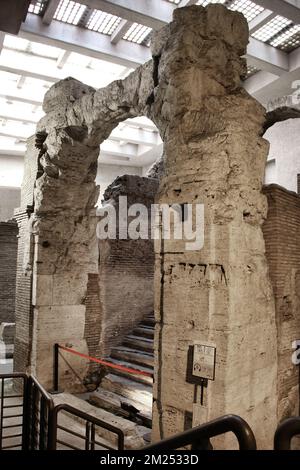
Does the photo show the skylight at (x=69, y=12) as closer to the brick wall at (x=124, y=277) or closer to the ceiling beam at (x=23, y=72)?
the ceiling beam at (x=23, y=72)

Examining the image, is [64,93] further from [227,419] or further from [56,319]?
[227,419]

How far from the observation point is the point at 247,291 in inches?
153

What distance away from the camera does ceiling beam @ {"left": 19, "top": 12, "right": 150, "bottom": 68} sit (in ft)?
27.8

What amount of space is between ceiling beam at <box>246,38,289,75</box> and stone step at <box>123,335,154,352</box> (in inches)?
272

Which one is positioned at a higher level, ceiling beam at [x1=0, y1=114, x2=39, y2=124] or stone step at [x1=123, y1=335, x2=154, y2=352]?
ceiling beam at [x1=0, y1=114, x2=39, y2=124]

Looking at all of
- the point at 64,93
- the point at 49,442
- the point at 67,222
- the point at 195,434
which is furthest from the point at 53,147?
the point at 195,434

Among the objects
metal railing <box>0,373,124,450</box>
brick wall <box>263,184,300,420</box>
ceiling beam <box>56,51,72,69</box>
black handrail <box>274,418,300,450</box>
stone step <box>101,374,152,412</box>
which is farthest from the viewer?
ceiling beam <box>56,51,72,69</box>

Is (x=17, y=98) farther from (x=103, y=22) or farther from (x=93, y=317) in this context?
(x=93, y=317)

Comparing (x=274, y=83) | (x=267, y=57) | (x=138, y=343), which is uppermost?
(x=267, y=57)

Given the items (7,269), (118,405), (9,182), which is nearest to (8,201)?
(9,182)

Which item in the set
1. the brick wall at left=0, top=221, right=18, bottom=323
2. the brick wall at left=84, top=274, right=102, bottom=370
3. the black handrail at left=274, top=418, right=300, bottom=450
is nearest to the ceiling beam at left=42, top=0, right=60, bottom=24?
the brick wall at left=84, top=274, right=102, bottom=370

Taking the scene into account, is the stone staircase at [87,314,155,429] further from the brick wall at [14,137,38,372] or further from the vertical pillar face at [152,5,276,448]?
the vertical pillar face at [152,5,276,448]

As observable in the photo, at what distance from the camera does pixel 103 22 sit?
893cm

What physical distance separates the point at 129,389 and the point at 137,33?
8.06 meters
